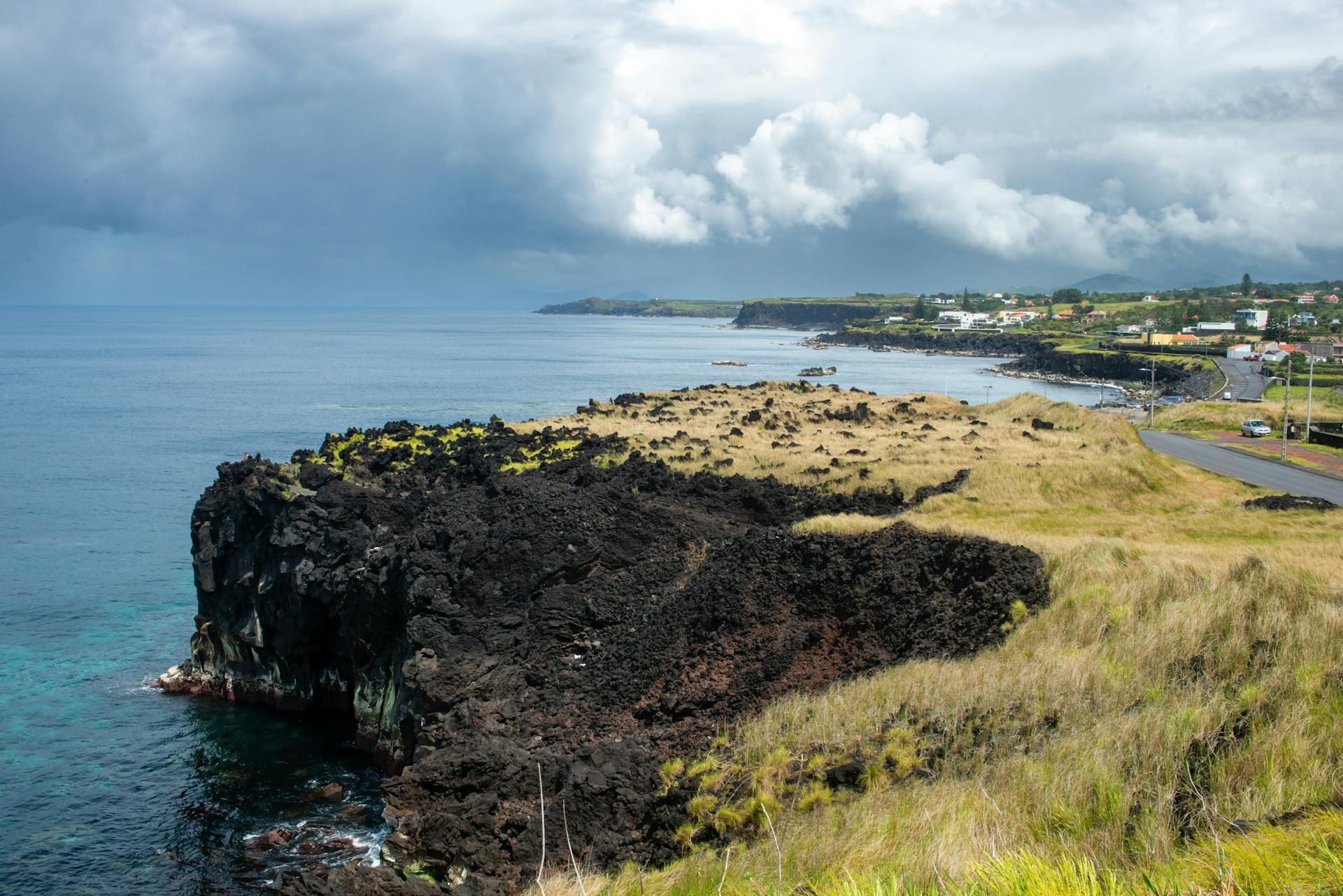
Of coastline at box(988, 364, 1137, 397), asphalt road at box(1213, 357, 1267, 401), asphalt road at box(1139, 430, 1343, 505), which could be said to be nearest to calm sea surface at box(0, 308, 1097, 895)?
asphalt road at box(1139, 430, 1343, 505)

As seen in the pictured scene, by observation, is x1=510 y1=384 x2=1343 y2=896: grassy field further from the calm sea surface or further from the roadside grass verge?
the roadside grass verge

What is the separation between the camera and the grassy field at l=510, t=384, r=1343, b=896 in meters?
8.64

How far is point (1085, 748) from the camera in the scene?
13.2 meters

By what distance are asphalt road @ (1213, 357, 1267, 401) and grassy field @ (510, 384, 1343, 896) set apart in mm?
81144

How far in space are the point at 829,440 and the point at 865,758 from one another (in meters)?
31.4

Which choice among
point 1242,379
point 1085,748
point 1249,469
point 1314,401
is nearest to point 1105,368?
point 1242,379

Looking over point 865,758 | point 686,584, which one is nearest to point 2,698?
point 686,584

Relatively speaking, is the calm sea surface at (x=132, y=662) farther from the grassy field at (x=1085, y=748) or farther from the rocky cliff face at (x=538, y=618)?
the grassy field at (x=1085, y=748)

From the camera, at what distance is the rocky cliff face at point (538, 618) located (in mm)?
16312

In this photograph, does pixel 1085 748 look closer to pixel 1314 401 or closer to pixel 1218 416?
pixel 1218 416

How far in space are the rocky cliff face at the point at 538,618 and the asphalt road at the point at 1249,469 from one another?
12665 millimetres

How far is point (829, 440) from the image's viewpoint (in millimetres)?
45750

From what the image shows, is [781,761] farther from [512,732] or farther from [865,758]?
[512,732]

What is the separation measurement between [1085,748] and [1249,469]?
32714 mm
